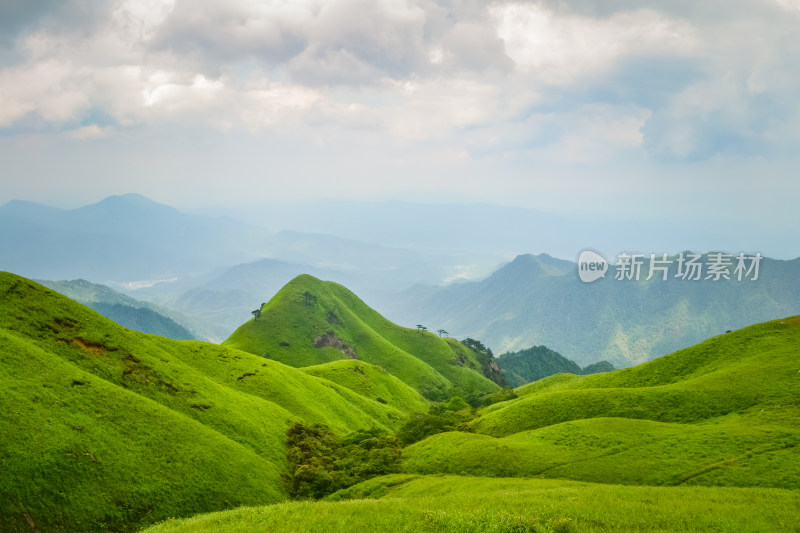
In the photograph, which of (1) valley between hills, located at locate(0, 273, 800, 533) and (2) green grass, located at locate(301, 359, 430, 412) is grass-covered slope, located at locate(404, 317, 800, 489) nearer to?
(1) valley between hills, located at locate(0, 273, 800, 533)

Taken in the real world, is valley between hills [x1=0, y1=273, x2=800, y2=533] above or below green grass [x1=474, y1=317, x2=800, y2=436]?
below

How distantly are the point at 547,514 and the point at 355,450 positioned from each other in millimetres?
41013

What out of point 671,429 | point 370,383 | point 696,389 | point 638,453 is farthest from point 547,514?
point 370,383

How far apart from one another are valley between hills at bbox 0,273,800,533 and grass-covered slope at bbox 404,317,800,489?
27 cm

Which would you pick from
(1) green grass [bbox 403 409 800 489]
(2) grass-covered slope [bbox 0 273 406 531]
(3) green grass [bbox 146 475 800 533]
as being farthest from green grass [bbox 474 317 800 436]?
(2) grass-covered slope [bbox 0 273 406 531]

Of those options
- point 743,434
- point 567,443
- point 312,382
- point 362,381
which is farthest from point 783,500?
point 362,381

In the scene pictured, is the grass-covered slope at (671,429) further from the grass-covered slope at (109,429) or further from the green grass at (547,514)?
the grass-covered slope at (109,429)

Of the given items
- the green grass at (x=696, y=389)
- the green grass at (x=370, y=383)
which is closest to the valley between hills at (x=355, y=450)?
the green grass at (x=696, y=389)

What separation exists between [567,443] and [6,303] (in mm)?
69118

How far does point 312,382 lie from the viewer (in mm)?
102188

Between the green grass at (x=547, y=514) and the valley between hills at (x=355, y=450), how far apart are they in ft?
0.57

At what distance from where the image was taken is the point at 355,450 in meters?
63.2

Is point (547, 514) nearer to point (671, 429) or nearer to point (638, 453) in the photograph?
point (638, 453)

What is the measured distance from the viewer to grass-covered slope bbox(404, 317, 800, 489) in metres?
44.0
